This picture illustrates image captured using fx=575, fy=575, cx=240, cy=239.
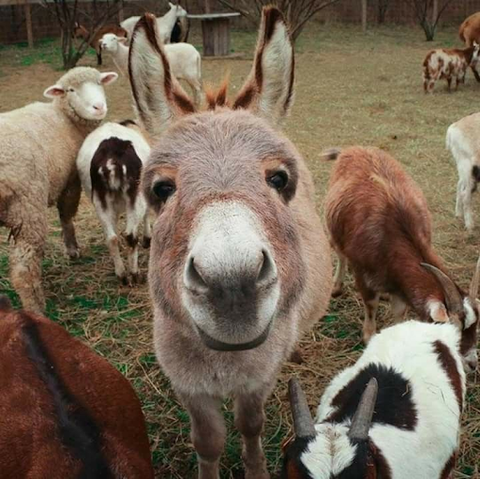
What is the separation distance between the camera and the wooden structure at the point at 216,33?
1920cm

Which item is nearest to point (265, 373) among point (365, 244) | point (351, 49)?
point (365, 244)

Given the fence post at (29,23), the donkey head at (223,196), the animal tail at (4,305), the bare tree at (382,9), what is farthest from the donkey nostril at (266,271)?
the bare tree at (382,9)

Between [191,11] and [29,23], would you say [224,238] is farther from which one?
[191,11]

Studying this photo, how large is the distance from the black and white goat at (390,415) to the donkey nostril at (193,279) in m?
0.94

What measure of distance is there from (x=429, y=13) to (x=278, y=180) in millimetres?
26060

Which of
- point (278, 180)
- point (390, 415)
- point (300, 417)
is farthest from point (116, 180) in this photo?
point (300, 417)

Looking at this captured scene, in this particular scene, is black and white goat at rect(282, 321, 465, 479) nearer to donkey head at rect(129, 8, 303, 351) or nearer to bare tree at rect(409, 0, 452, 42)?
donkey head at rect(129, 8, 303, 351)

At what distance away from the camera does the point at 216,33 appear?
19.4m

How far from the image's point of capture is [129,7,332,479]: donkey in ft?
6.27

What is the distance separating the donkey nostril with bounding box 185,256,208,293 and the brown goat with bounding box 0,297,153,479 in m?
1.13

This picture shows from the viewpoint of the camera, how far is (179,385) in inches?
116

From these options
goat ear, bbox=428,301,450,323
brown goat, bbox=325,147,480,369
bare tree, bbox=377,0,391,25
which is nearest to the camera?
goat ear, bbox=428,301,450,323

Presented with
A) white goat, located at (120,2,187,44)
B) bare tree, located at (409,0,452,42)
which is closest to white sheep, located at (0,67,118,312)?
white goat, located at (120,2,187,44)

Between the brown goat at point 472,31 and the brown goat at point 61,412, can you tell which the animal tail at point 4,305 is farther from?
the brown goat at point 472,31
